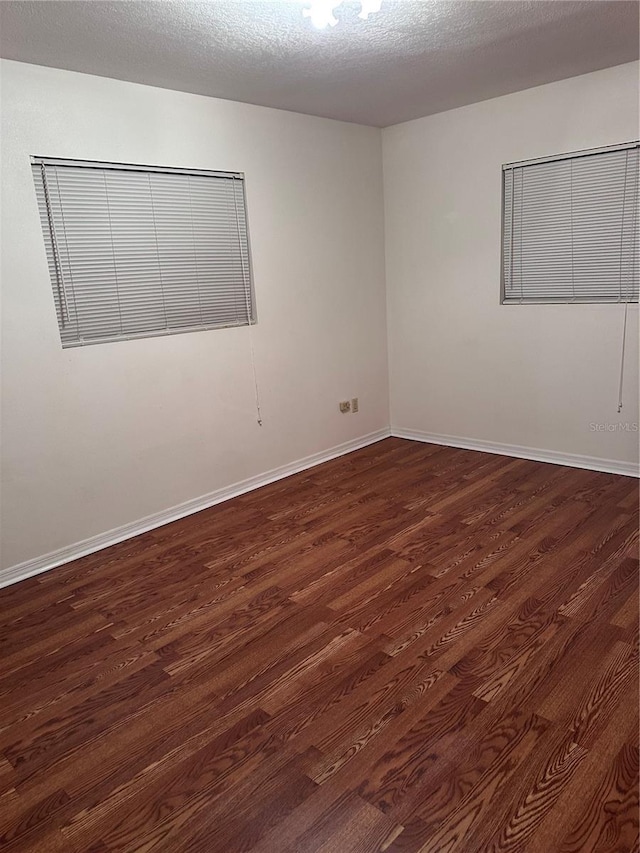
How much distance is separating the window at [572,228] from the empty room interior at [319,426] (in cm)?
2

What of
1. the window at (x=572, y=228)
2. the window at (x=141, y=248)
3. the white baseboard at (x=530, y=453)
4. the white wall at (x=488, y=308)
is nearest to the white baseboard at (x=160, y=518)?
the white baseboard at (x=530, y=453)

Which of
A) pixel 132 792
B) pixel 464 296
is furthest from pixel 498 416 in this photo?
pixel 132 792

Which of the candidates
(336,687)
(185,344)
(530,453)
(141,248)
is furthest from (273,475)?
(336,687)

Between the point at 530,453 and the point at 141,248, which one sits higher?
the point at 141,248

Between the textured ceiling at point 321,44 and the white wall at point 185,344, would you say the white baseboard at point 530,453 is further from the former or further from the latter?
the textured ceiling at point 321,44

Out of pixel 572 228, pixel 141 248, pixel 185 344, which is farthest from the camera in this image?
pixel 572 228

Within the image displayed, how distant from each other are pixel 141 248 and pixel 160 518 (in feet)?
5.27

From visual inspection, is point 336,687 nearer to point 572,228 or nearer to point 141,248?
point 141,248

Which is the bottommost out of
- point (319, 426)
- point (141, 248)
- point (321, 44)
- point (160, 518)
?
point (160, 518)

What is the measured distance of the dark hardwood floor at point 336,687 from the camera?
165 centimetres

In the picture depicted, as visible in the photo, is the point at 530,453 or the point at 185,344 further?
the point at 530,453

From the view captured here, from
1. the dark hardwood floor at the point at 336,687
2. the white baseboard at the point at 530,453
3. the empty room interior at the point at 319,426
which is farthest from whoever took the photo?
the white baseboard at the point at 530,453

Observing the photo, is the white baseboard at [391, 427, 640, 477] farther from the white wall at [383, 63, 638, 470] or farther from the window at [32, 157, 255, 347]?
the window at [32, 157, 255, 347]

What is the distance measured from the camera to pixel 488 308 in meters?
4.39
